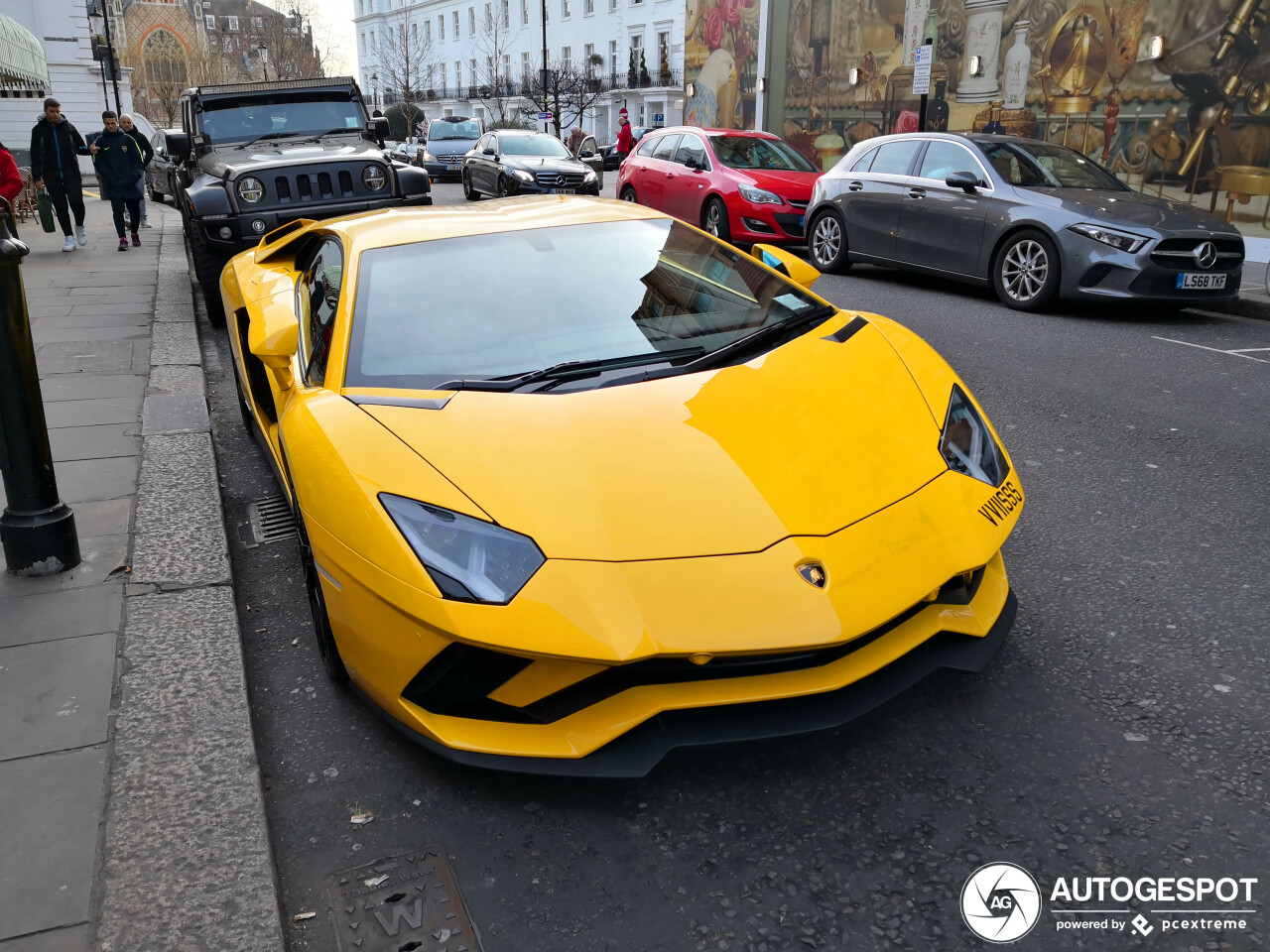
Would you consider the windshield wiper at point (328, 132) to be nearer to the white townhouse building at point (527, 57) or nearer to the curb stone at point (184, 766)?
the curb stone at point (184, 766)

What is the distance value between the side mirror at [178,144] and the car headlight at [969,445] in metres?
8.22

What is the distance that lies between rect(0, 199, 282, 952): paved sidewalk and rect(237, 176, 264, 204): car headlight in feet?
11.3

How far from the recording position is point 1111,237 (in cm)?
811

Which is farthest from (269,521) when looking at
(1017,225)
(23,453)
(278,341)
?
(1017,225)

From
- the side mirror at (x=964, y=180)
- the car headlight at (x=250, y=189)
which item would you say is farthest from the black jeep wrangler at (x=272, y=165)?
the side mirror at (x=964, y=180)

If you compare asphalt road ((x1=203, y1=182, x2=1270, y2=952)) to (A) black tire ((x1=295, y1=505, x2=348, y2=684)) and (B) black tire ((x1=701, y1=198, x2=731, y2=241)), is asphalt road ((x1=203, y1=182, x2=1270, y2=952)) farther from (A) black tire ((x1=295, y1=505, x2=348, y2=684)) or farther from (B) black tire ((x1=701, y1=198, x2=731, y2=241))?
(B) black tire ((x1=701, y1=198, x2=731, y2=241))

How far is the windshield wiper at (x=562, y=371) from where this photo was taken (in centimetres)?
277

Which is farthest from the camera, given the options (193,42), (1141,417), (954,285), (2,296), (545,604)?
(193,42)

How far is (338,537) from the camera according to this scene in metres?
2.39

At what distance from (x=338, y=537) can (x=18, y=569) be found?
177cm

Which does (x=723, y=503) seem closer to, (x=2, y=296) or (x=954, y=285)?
(x=2, y=296)

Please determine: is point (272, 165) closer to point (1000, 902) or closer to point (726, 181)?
point (726, 181)

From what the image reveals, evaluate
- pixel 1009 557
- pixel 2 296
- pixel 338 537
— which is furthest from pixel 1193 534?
pixel 2 296

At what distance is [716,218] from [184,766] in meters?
10.9
